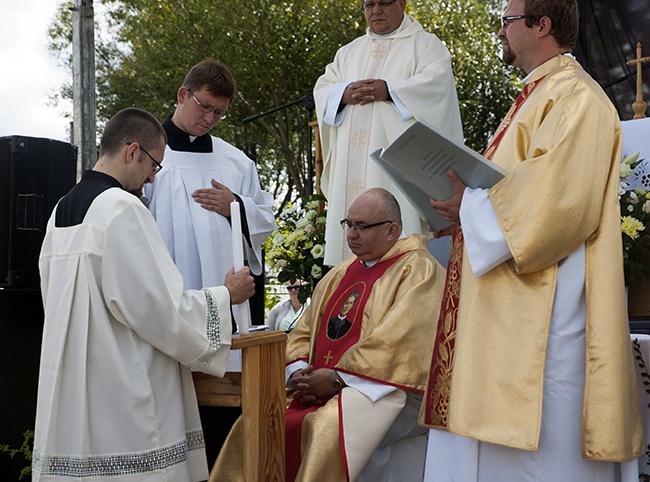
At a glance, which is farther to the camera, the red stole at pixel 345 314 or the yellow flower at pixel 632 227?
the red stole at pixel 345 314

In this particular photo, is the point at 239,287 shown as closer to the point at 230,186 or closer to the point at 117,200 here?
the point at 117,200

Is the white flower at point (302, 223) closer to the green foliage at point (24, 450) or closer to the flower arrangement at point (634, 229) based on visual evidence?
the green foliage at point (24, 450)

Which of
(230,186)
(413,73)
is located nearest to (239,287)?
(230,186)

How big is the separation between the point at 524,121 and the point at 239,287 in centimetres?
128

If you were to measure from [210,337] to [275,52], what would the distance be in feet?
48.9

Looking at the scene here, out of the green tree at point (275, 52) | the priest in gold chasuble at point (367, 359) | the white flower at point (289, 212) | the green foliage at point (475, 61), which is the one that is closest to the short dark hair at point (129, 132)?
the priest in gold chasuble at point (367, 359)

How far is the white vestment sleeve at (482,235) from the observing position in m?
2.88

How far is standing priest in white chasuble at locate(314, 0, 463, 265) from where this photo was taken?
5.46 m

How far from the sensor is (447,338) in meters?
3.22

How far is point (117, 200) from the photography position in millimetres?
3146

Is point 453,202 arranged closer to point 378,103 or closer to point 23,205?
point 378,103

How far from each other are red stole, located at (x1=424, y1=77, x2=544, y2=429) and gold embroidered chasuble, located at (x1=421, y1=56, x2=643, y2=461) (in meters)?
0.17

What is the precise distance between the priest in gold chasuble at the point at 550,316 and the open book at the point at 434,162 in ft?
0.18

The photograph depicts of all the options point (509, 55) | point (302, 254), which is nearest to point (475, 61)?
point (302, 254)
